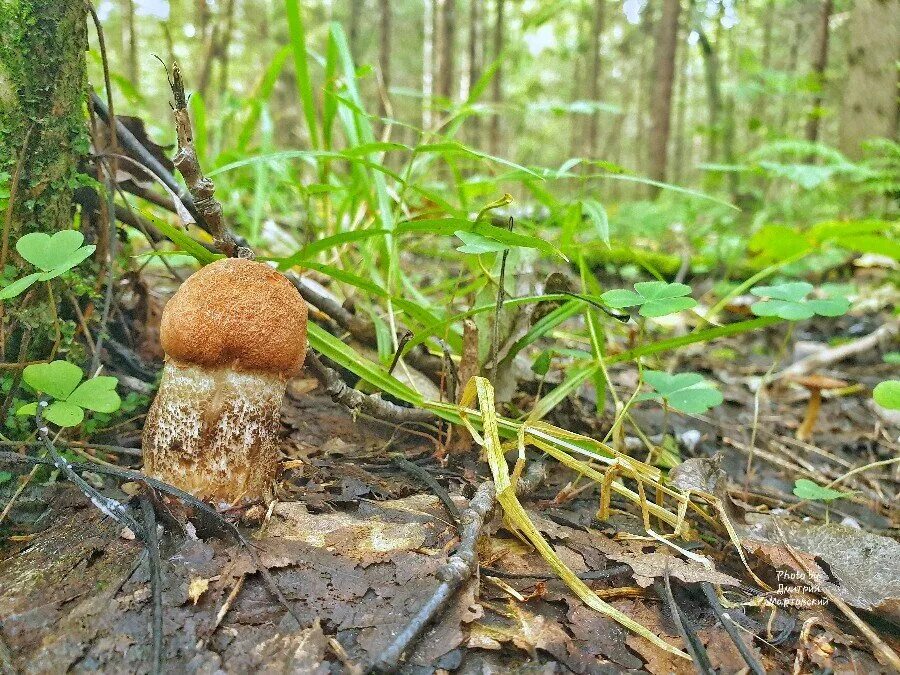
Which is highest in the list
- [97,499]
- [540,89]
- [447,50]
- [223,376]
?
[540,89]

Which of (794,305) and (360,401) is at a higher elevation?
(794,305)

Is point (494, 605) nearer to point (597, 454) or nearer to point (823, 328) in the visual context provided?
point (597, 454)

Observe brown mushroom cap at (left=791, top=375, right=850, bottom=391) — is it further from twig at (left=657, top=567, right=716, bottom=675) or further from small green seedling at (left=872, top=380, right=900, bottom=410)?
twig at (left=657, top=567, right=716, bottom=675)

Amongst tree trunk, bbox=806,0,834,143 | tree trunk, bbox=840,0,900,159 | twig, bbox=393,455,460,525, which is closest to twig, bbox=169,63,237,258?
Answer: twig, bbox=393,455,460,525

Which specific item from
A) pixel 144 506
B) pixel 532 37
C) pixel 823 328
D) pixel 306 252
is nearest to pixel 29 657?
pixel 144 506

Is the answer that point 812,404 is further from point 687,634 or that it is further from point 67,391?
point 67,391

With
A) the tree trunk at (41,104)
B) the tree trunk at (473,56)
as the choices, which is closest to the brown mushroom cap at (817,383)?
the tree trunk at (41,104)

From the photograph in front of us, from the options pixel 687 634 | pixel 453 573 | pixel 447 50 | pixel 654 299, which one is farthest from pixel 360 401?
pixel 447 50
